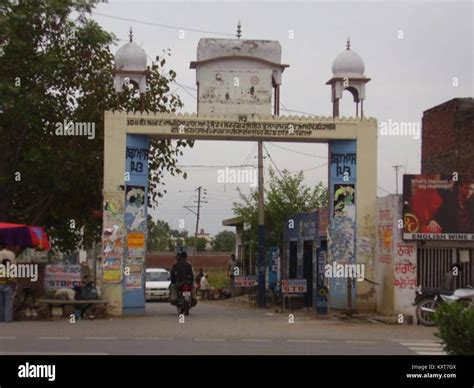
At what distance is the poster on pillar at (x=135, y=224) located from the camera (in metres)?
25.0

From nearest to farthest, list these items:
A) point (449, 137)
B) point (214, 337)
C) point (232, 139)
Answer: point (214, 337) < point (232, 139) < point (449, 137)

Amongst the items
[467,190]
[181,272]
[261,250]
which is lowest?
[181,272]

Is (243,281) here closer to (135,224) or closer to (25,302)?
(135,224)

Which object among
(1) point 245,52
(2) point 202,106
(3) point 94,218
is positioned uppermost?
(1) point 245,52

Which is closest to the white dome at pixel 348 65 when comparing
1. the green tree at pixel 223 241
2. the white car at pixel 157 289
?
the white car at pixel 157 289

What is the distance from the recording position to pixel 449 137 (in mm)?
35000

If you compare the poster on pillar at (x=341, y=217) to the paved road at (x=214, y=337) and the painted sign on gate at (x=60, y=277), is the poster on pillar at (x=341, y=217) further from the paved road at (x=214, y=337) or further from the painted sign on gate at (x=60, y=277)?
the painted sign on gate at (x=60, y=277)

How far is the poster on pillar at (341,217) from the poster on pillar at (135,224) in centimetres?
550

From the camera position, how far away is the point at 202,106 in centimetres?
2556

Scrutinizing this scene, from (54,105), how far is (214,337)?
13.4 metres

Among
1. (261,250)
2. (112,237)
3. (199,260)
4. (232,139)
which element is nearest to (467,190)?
(232,139)
